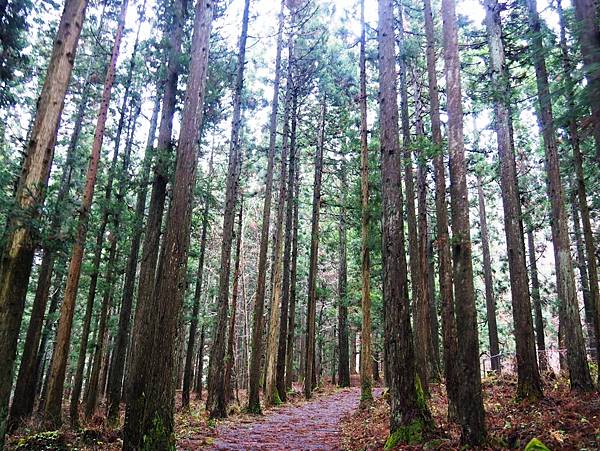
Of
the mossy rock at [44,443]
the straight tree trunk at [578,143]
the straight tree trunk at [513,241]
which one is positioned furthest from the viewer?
the straight tree trunk at [513,241]

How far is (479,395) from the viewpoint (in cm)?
613

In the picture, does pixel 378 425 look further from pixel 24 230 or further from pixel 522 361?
pixel 24 230

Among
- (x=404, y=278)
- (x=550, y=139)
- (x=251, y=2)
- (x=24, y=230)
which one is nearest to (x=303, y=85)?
(x=251, y=2)

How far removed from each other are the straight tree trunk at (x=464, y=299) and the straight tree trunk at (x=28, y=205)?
654 cm

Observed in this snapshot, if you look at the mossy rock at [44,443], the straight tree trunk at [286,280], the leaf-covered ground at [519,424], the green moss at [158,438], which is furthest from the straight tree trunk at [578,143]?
the mossy rock at [44,443]

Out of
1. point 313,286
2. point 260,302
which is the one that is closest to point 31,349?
point 260,302

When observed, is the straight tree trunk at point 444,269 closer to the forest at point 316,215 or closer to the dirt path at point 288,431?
the forest at point 316,215

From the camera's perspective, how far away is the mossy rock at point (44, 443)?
824 cm

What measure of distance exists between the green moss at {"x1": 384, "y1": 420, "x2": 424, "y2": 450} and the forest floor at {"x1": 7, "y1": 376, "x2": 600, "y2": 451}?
0.18 meters

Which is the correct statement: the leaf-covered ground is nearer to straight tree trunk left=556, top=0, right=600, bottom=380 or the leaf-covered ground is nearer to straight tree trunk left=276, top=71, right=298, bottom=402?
straight tree trunk left=556, top=0, right=600, bottom=380

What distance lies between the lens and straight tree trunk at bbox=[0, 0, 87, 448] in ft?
19.7

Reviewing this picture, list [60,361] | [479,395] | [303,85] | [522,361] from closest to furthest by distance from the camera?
[479,395], [522,361], [60,361], [303,85]

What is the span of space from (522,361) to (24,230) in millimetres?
10278

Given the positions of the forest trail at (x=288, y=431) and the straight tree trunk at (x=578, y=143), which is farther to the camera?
the forest trail at (x=288, y=431)
